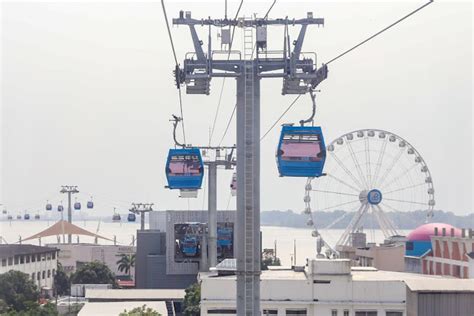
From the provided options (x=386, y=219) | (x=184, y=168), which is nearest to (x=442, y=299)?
(x=184, y=168)

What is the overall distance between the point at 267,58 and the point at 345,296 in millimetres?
28229

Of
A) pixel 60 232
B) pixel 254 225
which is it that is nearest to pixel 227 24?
pixel 254 225

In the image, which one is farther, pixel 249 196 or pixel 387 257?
pixel 387 257

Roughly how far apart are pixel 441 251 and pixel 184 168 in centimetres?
4728

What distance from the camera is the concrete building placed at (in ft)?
464

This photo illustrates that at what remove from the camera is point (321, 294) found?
45.5 metres

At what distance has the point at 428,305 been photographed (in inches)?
1640

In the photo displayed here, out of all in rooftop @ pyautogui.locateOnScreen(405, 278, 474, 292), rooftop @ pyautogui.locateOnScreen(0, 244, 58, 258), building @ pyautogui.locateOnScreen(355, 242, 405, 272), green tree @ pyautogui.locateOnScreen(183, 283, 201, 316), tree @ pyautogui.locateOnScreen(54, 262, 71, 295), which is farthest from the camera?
tree @ pyautogui.locateOnScreen(54, 262, 71, 295)

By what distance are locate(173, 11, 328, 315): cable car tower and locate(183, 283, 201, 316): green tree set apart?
3494cm

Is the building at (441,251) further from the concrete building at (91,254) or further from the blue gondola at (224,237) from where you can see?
the concrete building at (91,254)

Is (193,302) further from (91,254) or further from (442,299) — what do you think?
(91,254)

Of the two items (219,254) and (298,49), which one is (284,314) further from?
(219,254)

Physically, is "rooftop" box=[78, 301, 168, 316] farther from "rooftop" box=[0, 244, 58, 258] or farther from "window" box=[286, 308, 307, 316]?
"rooftop" box=[0, 244, 58, 258]

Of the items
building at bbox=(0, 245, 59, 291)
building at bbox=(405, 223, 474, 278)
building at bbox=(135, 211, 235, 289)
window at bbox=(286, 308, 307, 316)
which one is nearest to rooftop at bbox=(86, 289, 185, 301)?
window at bbox=(286, 308, 307, 316)
